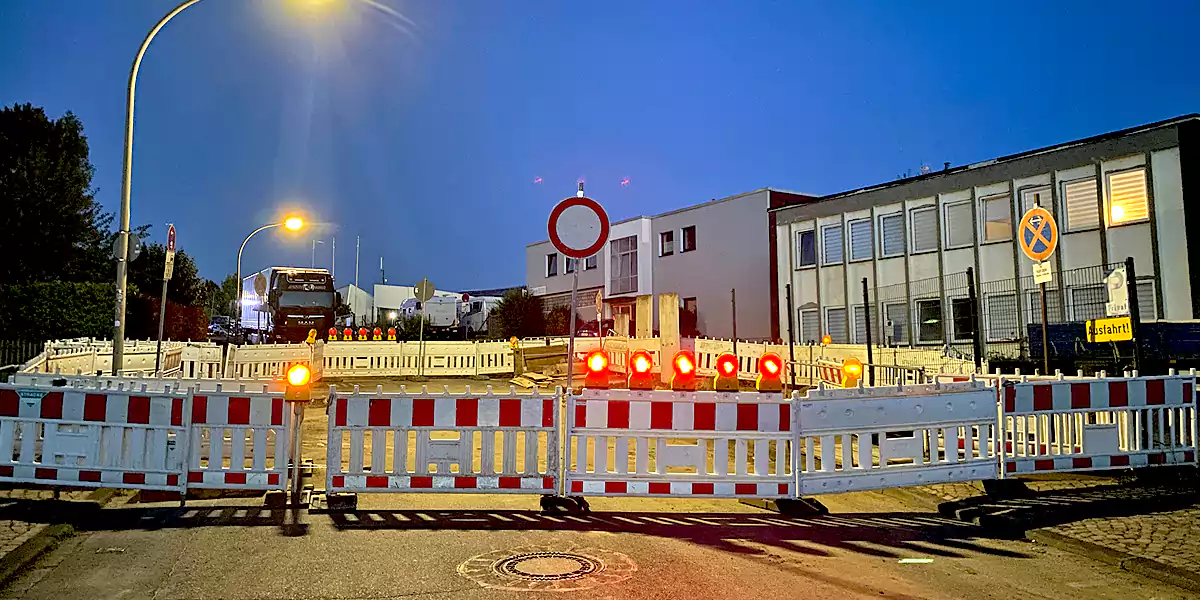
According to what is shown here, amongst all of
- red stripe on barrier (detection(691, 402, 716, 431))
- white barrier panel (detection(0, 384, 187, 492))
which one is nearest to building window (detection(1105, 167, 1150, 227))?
red stripe on barrier (detection(691, 402, 716, 431))

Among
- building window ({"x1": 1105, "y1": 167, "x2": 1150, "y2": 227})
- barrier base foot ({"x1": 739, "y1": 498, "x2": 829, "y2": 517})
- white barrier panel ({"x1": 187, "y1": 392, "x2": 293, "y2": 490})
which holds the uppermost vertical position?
building window ({"x1": 1105, "y1": 167, "x2": 1150, "y2": 227})

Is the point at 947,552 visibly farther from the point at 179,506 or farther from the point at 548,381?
the point at 548,381

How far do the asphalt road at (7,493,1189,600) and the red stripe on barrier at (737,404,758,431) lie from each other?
2.70 ft

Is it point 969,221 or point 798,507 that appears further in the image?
point 969,221

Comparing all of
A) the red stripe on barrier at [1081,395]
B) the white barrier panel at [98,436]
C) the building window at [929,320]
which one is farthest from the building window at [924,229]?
the white barrier panel at [98,436]

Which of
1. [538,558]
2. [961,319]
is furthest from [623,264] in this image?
[538,558]

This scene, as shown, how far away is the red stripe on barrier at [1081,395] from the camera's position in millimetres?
8406

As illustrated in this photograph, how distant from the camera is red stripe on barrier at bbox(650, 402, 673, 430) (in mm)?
7539

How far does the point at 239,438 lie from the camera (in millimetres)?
7520

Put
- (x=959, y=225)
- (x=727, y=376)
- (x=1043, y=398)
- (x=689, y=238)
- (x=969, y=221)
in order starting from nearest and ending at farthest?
1. (x=1043, y=398)
2. (x=727, y=376)
3. (x=969, y=221)
4. (x=959, y=225)
5. (x=689, y=238)

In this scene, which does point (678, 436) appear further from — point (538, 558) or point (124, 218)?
point (124, 218)

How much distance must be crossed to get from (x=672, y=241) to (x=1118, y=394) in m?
36.5

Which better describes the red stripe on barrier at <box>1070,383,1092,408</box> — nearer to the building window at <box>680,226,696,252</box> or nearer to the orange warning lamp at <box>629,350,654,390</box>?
the orange warning lamp at <box>629,350,654,390</box>

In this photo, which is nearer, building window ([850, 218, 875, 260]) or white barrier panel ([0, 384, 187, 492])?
white barrier panel ([0, 384, 187, 492])
